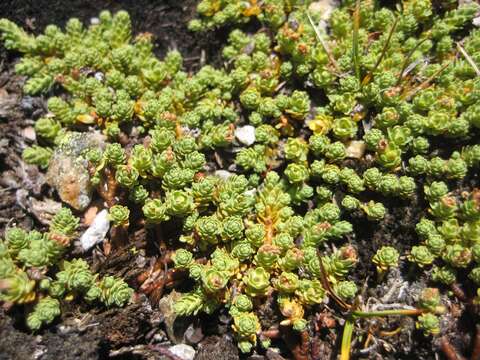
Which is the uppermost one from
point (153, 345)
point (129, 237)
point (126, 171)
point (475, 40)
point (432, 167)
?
point (126, 171)

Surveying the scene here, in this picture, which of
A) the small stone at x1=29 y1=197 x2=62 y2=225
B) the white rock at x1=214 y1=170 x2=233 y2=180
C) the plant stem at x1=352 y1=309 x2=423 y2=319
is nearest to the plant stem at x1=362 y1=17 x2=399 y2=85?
the white rock at x1=214 y1=170 x2=233 y2=180

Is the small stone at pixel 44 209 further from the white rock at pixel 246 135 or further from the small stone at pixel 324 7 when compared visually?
the small stone at pixel 324 7

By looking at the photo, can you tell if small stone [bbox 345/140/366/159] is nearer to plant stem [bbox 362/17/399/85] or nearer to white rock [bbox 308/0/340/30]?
plant stem [bbox 362/17/399/85]

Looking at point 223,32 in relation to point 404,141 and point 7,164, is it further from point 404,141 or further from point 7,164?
point 7,164

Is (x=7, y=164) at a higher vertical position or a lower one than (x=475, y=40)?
higher

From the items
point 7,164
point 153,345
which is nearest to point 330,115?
point 153,345

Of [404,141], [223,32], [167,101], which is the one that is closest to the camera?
[404,141]

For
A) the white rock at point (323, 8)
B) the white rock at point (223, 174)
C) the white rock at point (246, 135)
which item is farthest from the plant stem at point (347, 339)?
the white rock at point (323, 8)
